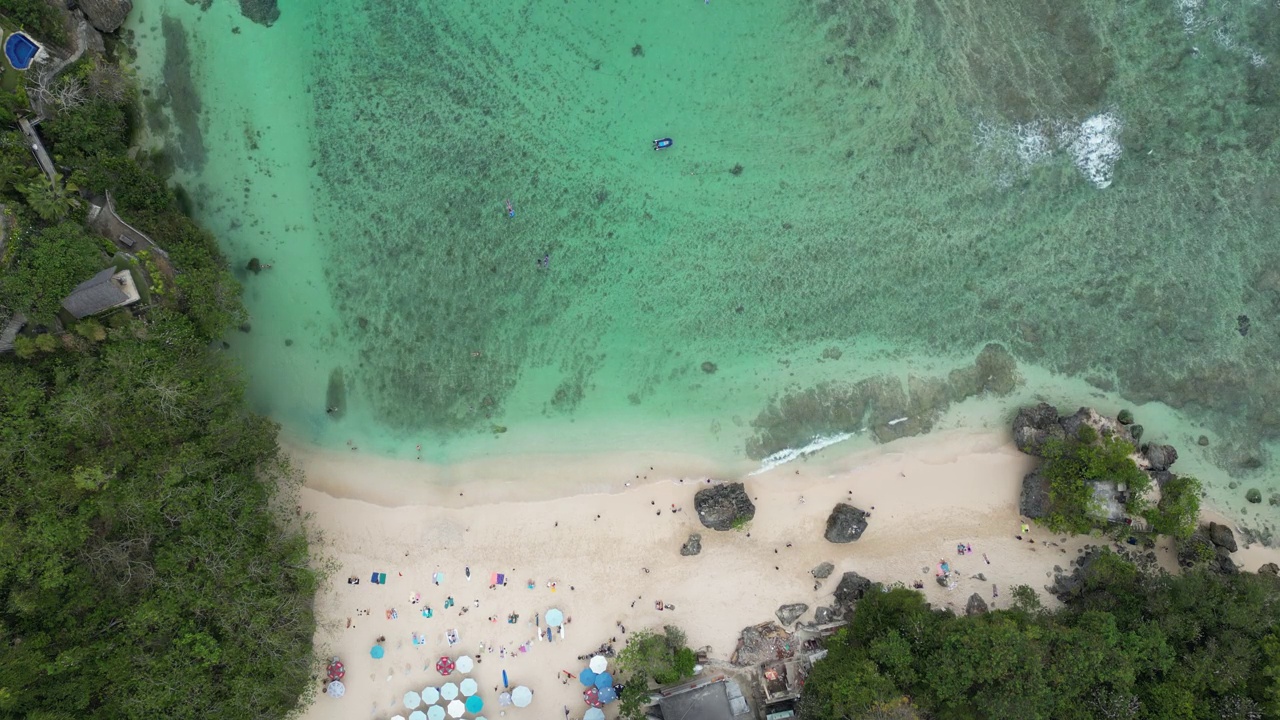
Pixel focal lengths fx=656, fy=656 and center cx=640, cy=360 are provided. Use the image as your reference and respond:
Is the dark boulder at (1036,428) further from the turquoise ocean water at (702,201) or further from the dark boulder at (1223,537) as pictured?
the dark boulder at (1223,537)

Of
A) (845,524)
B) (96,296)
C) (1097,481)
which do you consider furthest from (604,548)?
(96,296)

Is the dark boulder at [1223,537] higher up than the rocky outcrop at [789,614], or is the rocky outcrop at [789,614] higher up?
the rocky outcrop at [789,614]

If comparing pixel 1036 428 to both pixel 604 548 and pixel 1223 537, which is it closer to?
pixel 1223 537

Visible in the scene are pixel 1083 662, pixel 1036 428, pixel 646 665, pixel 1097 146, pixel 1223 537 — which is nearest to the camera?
pixel 1083 662

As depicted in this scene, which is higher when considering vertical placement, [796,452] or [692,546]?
[796,452]

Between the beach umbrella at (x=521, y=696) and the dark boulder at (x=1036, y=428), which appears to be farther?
the dark boulder at (x=1036, y=428)

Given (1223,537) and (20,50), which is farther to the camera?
(1223,537)

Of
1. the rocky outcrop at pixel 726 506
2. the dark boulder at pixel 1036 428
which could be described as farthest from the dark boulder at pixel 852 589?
the dark boulder at pixel 1036 428
